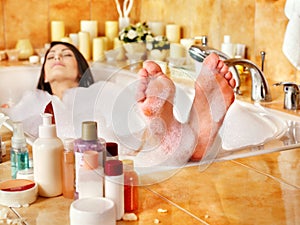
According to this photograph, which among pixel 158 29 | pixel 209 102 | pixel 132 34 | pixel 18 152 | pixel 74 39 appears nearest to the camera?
pixel 18 152

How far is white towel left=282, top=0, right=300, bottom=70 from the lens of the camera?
2311 millimetres

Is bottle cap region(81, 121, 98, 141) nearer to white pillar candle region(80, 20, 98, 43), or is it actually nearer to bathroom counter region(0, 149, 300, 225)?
bathroom counter region(0, 149, 300, 225)

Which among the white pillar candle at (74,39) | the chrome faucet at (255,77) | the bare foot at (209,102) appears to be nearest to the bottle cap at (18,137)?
the bare foot at (209,102)

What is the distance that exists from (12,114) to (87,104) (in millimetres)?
1048

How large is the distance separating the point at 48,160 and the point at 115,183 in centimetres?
21

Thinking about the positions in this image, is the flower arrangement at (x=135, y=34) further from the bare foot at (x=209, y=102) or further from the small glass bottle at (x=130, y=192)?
the small glass bottle at (x=130, y=192)

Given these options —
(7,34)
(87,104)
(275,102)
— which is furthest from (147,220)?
(7,34)

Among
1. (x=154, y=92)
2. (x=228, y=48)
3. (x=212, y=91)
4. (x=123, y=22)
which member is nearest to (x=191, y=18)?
(x=228, y=48)

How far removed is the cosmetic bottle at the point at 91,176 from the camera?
1271 mm

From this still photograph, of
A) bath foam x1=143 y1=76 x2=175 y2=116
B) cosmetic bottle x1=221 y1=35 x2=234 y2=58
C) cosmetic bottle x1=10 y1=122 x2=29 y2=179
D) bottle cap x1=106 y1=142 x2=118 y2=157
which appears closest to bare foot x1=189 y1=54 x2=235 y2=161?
bath foam x1=143 y1=76 x2=175 y2=116

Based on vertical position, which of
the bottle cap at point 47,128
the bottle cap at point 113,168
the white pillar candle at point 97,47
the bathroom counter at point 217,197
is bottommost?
the bathroom counter at point 217,197

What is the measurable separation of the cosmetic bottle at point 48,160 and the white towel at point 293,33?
51.3 inches

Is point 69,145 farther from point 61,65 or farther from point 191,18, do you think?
point 191,18

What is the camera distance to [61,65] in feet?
10.1
